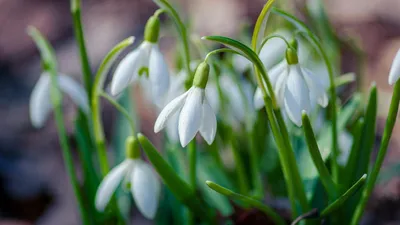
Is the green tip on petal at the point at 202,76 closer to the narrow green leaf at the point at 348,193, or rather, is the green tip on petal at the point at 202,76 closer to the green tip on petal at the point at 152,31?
the green tip on petal at the point at 152,31

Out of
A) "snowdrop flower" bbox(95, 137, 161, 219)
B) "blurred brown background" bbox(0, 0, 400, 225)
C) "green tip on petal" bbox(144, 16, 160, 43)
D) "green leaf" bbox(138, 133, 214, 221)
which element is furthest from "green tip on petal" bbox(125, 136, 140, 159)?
"blurred brown background" bbox(0, 0, 400, 225)

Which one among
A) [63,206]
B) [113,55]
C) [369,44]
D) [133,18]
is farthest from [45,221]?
[369,44]

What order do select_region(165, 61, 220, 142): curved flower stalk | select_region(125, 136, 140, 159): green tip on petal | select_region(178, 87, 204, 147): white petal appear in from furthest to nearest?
select_region(165, 61, 220, 142): curved flower stalk < select_region(125, 136, 140, 159): green tip on petal < select_region(178, 87, 204, 147): white petal

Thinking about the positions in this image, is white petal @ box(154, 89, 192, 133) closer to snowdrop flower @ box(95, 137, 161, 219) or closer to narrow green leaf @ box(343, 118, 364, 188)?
snowdrop flower @ box(95, 137, 161, 219)

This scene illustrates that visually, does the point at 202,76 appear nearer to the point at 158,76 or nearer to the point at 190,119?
the point at 190,119


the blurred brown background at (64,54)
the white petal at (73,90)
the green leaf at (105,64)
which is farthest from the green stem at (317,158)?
the blurred brown background at (64,54)

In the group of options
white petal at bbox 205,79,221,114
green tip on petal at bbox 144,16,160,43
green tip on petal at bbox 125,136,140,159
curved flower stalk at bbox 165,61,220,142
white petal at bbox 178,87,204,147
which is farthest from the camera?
white petal at bbox 205,79,221,114
